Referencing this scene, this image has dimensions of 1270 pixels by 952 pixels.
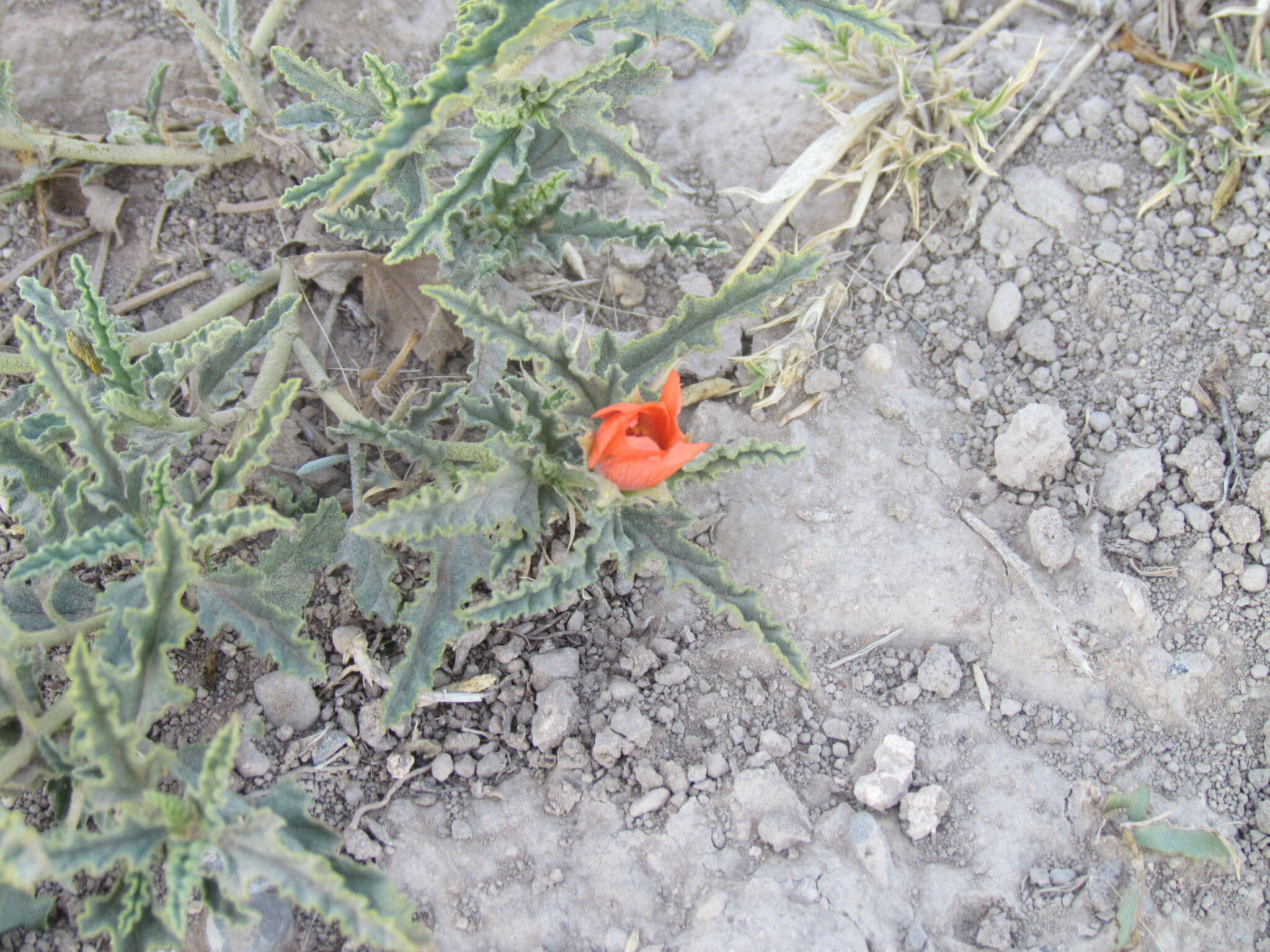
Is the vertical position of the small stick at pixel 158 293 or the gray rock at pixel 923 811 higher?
the small stick at pixel 158 293

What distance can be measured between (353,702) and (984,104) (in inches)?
108

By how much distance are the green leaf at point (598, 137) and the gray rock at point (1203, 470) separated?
5.44 feet

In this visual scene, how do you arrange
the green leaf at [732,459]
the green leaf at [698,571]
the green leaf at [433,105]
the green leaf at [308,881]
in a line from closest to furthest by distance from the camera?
1. the green leaf at [308,881]
2. the green leaf at [433,105]
3. the green leaf at [698,571]
4. the green leaf at [732,459]

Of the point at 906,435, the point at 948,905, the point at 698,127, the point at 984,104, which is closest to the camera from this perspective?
the point at 948,905

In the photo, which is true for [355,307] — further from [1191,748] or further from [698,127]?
[1191,748]

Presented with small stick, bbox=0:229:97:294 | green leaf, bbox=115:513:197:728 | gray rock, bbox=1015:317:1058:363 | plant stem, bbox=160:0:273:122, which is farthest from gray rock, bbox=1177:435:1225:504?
small stick, bbox=0:229:97:294

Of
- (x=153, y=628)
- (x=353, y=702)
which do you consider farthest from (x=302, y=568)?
(x=153, y=628)

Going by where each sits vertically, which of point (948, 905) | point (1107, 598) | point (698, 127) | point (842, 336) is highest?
point (698, 127)

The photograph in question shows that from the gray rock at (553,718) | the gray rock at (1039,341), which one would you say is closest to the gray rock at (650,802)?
the gray rock at (553,718)

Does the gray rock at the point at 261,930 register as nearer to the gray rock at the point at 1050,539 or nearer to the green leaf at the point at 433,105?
the green leaf at the point at 433,105

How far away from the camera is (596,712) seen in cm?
268

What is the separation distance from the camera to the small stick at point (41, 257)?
3248mm

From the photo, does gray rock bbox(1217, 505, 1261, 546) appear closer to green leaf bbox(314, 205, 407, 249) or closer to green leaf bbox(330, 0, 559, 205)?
green leaf bbox(330, 0, 559, 205)

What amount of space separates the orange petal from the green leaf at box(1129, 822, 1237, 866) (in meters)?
1.41
